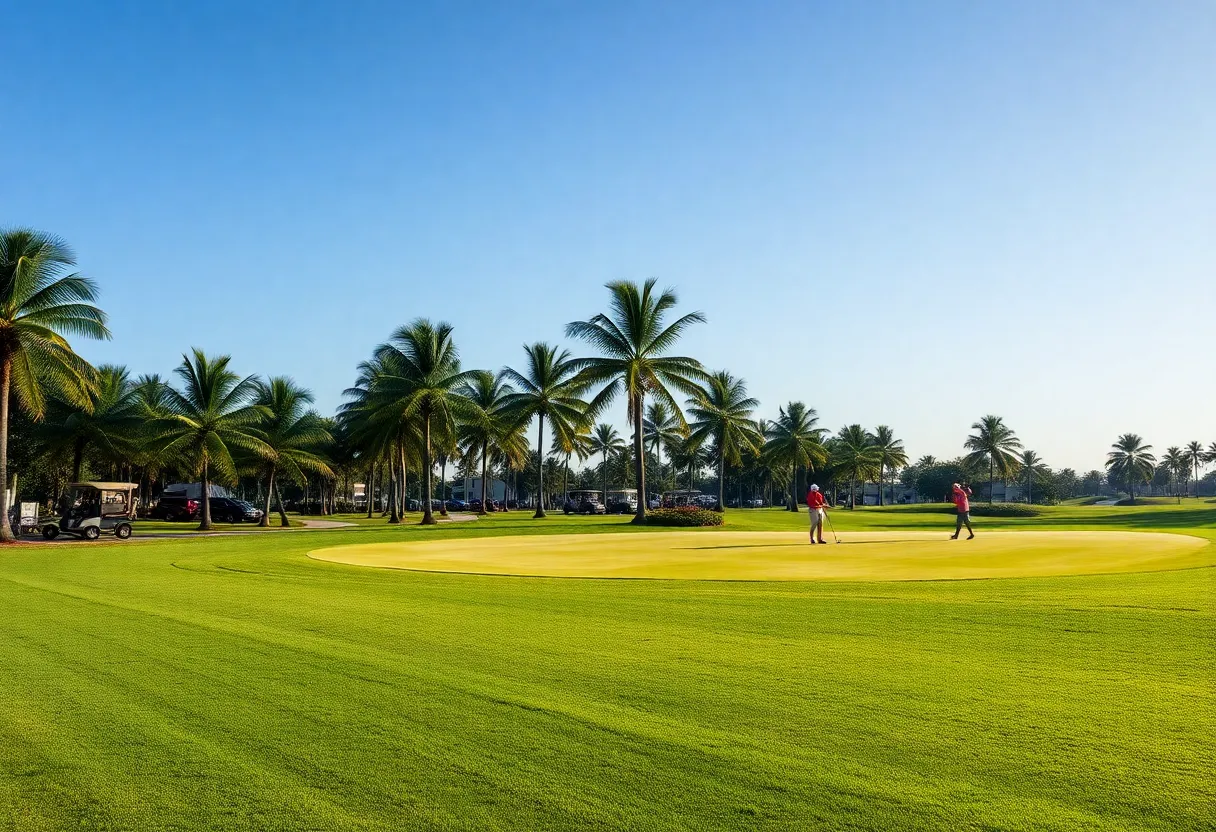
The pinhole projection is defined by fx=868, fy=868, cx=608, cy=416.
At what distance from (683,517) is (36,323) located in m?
27.0

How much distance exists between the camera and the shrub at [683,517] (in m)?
39.9

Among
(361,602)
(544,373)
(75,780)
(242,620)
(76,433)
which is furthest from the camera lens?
(544,373)

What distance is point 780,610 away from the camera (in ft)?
36.6

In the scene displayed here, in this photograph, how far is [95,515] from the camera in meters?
33.8

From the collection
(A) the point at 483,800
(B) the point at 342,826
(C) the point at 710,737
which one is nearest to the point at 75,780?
(B) the point at 342,826

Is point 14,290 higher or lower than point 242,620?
higher

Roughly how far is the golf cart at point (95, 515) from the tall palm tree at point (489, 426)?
20.8 meters

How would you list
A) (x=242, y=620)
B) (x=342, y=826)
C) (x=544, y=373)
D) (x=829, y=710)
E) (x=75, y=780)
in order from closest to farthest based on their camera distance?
(x=342, y=826)
(x=75, y=780)
(x=829, y=710)
(x=242, y=620)
(x=544, y=373)

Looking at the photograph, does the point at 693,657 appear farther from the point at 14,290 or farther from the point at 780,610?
the point at 14,290

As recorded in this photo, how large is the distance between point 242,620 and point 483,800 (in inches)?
294

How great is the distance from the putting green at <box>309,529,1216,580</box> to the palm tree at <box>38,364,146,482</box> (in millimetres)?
32796

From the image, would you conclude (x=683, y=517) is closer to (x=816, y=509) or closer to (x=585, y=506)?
(x=816, y=509)

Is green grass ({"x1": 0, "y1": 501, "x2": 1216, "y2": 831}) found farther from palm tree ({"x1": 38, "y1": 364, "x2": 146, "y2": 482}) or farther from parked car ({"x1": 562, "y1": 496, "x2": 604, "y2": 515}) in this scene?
parked car ({"x1": 562, "y1": 496, "x2": 604, "y2": 515})

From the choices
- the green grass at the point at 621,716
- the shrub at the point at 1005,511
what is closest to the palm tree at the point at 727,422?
the shrub at the point at 1005,511
